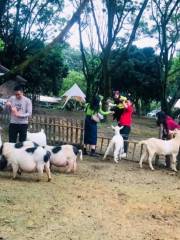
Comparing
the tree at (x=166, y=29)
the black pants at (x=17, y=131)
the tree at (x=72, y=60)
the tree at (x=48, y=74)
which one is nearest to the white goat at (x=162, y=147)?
the black pants at (x=17, y=131)

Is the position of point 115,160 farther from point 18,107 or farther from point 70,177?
point 18,107

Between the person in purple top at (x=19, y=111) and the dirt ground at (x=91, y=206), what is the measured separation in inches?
47.2

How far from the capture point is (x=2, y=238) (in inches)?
234

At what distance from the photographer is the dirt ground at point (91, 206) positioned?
6.45 metres

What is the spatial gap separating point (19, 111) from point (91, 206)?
346cm

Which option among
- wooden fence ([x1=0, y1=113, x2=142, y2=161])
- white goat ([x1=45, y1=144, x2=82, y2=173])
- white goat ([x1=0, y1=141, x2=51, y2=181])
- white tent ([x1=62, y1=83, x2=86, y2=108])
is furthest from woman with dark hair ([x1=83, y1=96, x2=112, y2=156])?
white tent ([x1=62, y1=83, x2=86, y2=108])

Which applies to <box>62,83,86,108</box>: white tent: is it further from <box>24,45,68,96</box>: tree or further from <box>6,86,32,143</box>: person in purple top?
<box>6,86,32,143</box>: person in purple top

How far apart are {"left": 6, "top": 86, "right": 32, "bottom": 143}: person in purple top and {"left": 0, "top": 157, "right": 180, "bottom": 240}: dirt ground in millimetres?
1198

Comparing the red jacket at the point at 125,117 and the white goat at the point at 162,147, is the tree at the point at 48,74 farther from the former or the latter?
the white goat at the point at 162,147

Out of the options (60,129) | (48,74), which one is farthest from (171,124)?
(48,74)

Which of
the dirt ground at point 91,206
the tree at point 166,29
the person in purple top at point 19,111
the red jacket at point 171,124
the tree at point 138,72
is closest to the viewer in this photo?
the dirt ground at point 91,206

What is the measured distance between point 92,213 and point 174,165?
5.03 meters

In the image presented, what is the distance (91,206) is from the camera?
25.6 ft

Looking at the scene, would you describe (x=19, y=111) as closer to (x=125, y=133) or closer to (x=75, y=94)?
(x=125, y=133)
